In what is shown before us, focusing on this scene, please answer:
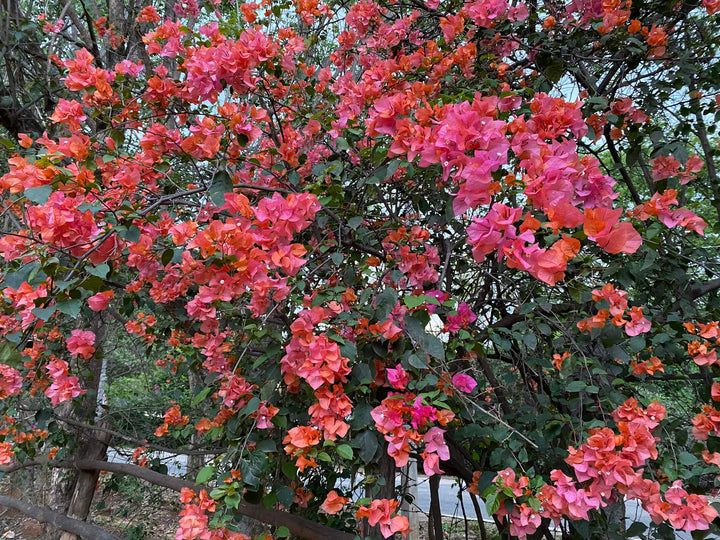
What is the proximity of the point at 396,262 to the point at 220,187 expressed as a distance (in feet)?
1.98

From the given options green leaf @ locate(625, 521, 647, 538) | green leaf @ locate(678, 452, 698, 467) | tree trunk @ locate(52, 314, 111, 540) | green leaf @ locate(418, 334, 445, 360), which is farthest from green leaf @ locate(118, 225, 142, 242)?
tree trunk @ locate(52, 314, 111, 540)

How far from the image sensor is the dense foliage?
973 millimetres

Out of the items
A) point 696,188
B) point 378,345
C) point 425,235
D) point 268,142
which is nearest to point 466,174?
point 378,345

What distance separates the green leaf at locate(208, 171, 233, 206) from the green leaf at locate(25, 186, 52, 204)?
329 millimetres

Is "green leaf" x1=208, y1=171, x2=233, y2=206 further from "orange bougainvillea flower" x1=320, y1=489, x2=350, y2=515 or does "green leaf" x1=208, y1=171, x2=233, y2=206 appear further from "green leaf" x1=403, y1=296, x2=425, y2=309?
"orange bougainvillea flower" x1=320, y1=489, x2=350, y2=515

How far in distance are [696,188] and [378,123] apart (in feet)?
7.83

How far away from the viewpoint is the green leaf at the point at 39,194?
2.96 feet

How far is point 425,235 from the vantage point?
1518 millimetres

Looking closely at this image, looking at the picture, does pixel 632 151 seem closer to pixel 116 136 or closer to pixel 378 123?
pixel 378 123

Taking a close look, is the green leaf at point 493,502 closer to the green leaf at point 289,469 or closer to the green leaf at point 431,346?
the green leaf at point 431,346

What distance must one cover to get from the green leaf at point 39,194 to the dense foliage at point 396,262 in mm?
32

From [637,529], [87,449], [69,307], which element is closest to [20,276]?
[69,307]

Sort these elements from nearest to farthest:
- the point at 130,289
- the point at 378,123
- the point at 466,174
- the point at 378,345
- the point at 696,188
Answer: the point at 466,174 < the point at 378,123 < the point at 378,345 < the point at 130,289 < the point at 696,188

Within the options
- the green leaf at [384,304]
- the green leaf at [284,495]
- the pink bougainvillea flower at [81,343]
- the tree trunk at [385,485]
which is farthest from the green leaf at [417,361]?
the pink bougainvillea flower at [81,343]
